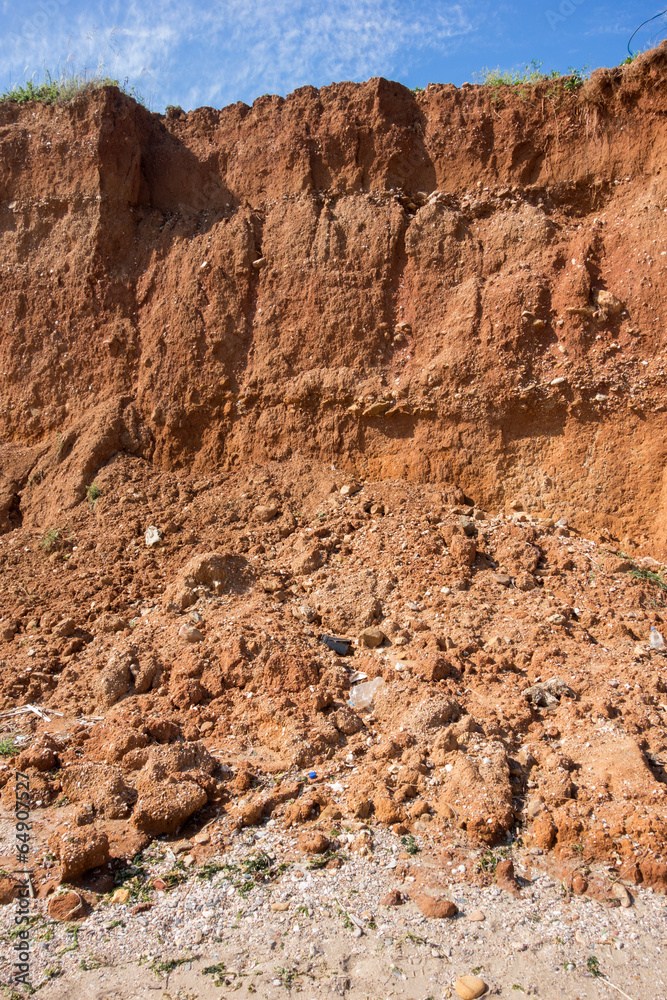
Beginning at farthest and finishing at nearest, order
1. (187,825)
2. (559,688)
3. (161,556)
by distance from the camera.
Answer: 1. (161,556)
2. (559,688)
3. (187,825)

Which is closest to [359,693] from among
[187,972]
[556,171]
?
[187,972]

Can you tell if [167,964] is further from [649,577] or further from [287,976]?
[649,577]

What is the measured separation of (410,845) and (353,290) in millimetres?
5401

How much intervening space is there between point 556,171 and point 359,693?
580cm

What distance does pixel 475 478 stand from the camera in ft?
21.0

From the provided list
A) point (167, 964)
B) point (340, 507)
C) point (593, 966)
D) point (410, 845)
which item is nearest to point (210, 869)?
point (167, 964)

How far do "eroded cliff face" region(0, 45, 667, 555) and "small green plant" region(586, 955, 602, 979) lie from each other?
12.7 feet

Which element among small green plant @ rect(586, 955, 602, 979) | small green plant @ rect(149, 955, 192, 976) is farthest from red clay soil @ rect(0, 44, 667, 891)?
small green plant @ rect(149, 955, 192, 976)

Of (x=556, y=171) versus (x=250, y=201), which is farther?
(x=250, y=201)

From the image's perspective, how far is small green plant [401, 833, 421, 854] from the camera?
11.0ft

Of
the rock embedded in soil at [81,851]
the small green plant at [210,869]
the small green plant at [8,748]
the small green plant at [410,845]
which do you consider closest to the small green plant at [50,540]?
the small green plant at [8,748]

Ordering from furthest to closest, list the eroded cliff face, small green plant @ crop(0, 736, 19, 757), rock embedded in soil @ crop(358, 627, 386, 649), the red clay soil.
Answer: the eroded cliff face, rock embedded in soil @ crop(358, 627, 386, 649), small green plant @ crop(0, 736, 19, 757), the red clay soil

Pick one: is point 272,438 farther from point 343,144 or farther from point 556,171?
point 556,171

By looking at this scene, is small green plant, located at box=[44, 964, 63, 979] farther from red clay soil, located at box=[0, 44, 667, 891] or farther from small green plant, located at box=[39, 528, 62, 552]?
small green plant, located at box=[39, 528, 62, 552]
